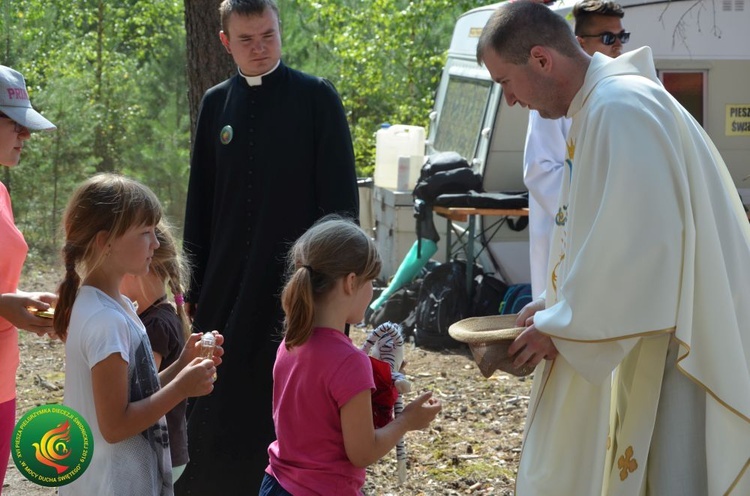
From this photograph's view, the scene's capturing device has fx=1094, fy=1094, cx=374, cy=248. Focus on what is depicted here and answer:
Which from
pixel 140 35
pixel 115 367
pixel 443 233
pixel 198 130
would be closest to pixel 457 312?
pixel 443 233

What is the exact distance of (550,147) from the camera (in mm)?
5887

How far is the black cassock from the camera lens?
4164 millimetres

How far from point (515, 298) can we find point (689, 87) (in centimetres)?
210

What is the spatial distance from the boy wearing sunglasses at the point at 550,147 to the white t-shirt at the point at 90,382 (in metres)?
3.11

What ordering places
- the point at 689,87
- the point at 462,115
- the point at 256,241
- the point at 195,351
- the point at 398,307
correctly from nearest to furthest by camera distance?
1. the point at 195,351
2. the point at 256,241
3. the point at 689,87
4. the point at 398,307
5. the point at 462,115

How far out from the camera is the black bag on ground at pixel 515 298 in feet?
26.5

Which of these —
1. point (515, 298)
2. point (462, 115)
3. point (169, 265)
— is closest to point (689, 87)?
point (515, 298)

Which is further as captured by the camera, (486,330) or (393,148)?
(393,148)

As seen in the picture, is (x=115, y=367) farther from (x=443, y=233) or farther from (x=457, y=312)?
(x=443, y=233)

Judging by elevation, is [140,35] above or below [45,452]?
above

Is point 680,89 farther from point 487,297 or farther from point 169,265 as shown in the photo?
point 169,265

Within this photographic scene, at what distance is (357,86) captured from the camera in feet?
50.1

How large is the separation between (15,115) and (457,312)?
17.1 feet

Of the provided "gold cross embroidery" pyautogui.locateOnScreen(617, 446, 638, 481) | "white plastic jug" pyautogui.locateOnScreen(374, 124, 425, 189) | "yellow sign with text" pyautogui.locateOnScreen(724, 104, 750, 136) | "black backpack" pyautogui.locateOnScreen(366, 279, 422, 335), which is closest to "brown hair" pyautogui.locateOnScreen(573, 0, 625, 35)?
"gold cross embroidery" pyautogui.locateOnScreen(617, 446, 638, 481)
